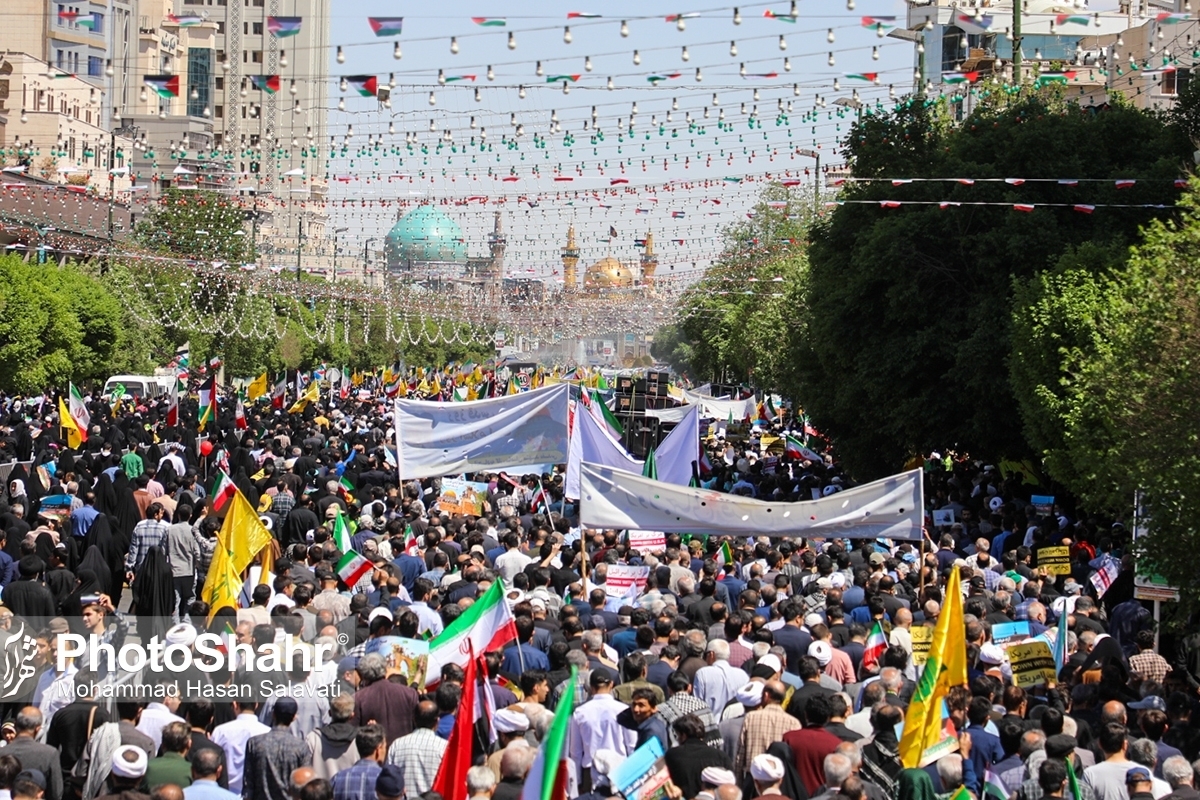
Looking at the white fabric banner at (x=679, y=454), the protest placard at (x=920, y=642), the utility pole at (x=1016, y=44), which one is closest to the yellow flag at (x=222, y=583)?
the protest placard at (x=920, y=642)

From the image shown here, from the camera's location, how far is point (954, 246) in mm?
29562

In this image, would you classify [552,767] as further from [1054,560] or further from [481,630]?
[1054,560]

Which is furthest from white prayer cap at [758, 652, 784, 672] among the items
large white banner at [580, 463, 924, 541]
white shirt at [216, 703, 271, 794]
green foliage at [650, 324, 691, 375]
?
green foliage at [650, 324, 691, 375]

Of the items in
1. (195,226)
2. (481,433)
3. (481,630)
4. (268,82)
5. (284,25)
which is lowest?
(481,630)

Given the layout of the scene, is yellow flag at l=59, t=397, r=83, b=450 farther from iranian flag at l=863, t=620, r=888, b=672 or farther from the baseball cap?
the baseball cap

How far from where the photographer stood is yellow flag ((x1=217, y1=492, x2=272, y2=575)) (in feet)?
49.8

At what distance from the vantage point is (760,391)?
6738 centimetres

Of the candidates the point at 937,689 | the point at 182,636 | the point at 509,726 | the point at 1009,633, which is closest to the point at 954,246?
the point at 1009,633

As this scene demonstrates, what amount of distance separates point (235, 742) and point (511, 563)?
6392 millimetres

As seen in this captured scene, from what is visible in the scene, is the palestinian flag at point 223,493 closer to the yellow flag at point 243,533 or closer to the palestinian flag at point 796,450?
the yellow flag at point 243,533

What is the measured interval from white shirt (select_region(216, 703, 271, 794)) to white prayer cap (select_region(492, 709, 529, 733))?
3.83 ft

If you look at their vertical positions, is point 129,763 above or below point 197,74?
below

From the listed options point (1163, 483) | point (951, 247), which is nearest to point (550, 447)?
point (1163, 483)

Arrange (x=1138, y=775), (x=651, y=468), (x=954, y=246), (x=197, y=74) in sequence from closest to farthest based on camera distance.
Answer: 1. (x=1138, y=775)
2. (x=651, y=468)
3. (x=954, y=246)
4. (x=197, y=74)
